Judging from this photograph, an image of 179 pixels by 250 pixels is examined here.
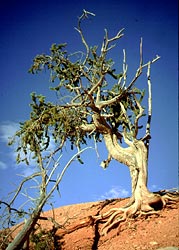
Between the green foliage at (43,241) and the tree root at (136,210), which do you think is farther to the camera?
the tree root at (136,210)

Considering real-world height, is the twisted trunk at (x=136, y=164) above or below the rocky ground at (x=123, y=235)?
above

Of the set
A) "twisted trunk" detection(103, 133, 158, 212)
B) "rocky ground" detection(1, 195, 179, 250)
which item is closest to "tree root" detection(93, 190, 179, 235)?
"twisted trunk" detection(103, 133, 158, 212)

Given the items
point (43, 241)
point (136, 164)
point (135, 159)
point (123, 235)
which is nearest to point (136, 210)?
point (123, 235)

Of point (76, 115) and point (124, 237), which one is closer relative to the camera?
point (124, 237)

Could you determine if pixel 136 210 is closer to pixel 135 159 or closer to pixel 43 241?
pixel 135 159

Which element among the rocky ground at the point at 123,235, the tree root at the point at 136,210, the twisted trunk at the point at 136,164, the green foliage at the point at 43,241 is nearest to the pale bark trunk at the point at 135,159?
the twisted trunk at the point at 136,164

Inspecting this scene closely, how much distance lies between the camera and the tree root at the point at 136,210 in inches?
386

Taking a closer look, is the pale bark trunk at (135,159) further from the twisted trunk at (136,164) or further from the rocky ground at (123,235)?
the rocky ground at (123,235)

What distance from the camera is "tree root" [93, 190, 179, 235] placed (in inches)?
386

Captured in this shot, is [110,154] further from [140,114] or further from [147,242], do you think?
[147,242]

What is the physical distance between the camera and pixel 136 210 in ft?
32.8

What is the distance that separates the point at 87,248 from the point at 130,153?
14.3 feet

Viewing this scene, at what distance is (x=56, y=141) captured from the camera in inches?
482

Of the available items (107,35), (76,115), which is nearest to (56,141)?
(76,115)
